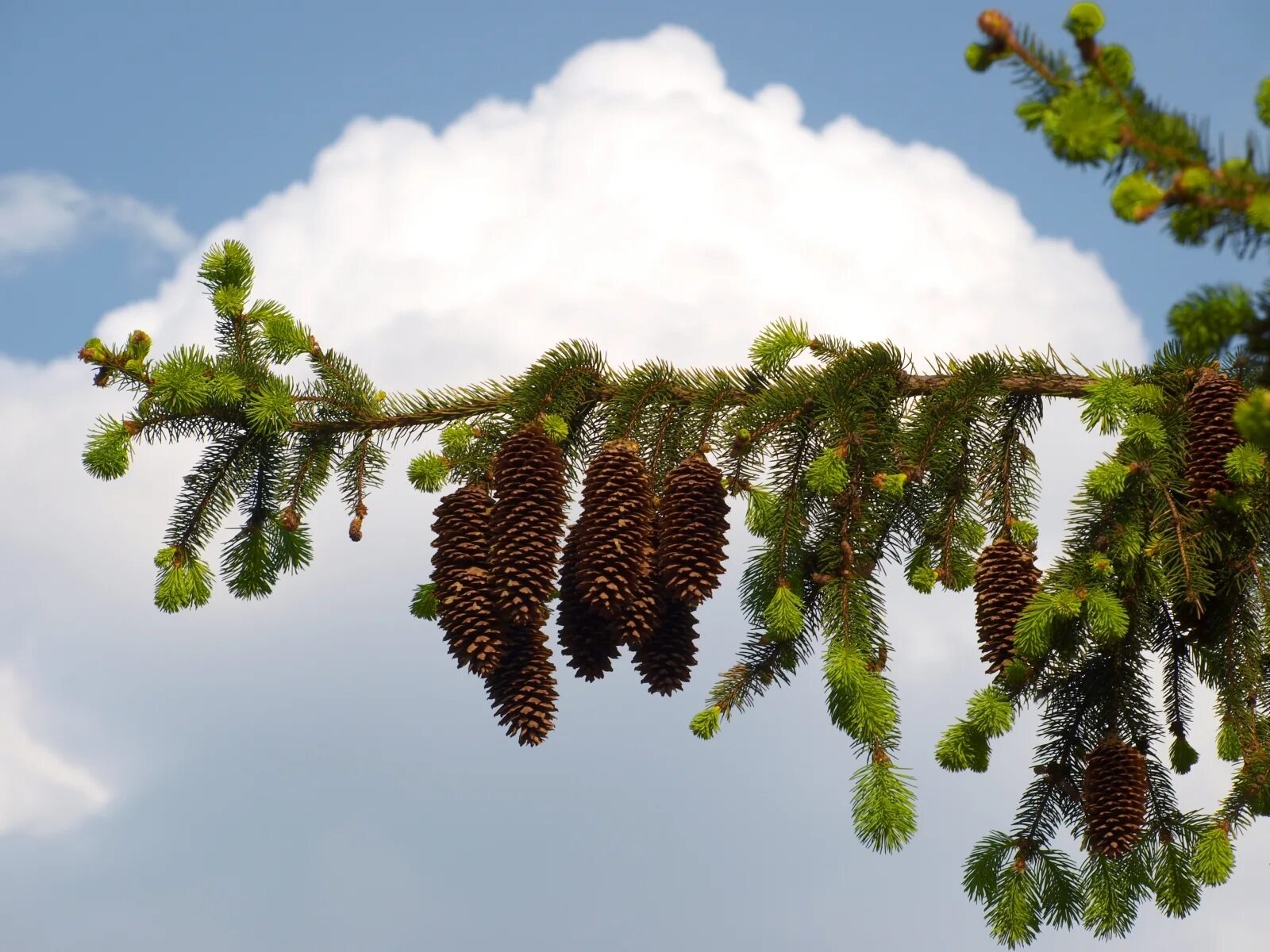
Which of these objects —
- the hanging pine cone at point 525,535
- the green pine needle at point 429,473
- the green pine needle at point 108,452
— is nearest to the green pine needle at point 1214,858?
the hanging pine cone at point 525,535

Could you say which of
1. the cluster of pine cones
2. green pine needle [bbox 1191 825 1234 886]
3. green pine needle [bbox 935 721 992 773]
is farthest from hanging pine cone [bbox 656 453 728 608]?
green pine needle [bbox 1191 825 1234 886]

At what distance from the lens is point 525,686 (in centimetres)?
510

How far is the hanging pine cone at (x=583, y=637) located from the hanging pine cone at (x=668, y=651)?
0.40 feet

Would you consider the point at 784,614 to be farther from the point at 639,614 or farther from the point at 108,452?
the point at 108,452

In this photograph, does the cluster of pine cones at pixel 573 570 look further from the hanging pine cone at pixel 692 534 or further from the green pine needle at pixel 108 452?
the green pine needle at pixel 108 452

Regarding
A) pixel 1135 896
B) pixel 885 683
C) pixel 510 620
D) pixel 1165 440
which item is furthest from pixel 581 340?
pixel 1135 896

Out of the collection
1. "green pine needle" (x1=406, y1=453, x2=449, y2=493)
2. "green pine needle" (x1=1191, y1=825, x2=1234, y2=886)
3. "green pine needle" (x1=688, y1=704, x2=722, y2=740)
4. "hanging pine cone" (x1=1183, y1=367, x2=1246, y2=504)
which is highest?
"green pine needle" (x1=406, y1=453, x2=449, y2=493)

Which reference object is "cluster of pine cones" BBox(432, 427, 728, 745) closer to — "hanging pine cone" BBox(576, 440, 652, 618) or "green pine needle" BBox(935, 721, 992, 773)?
"hanging pine cone" BBox(576, 440, 652, 618)

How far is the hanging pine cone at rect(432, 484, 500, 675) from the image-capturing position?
5004 mm

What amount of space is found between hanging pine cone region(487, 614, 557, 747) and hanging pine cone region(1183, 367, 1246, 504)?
99.1 inches

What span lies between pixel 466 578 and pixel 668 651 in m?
0.78

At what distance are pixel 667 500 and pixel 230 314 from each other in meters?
2.42

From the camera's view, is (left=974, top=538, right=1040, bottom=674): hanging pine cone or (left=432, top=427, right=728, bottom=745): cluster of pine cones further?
(left=974, top=538, right=1040, bottom=674): hanging pine cone

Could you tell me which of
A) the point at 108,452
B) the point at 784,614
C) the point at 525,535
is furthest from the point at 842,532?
the point at 108,452
